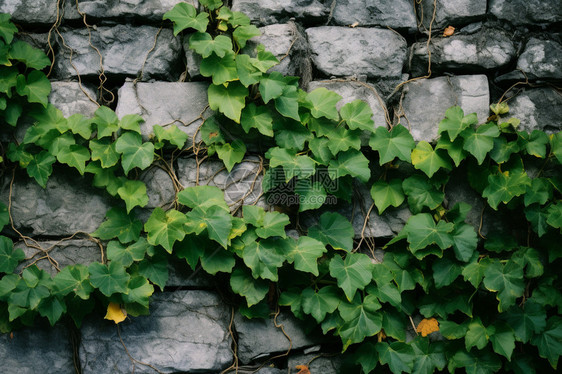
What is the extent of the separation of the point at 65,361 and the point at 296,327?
112 cm

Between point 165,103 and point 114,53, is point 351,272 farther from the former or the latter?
point 114,53

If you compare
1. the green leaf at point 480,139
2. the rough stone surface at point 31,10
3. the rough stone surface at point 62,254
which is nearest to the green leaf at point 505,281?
the green leaf at point 480,139

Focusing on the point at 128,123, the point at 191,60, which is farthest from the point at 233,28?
the point at 128,123

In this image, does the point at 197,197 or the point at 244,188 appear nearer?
the point at 197,197

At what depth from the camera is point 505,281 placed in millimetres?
2201

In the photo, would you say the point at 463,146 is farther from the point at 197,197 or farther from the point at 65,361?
the point at 65,361

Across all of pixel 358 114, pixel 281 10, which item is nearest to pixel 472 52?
pixel 358 114

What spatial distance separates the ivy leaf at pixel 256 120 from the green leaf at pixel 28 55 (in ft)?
3.22

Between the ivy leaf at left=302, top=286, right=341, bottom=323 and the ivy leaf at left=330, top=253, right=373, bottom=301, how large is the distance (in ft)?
0.28

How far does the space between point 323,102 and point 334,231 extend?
0.63 meters

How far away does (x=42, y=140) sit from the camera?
7.13 feet

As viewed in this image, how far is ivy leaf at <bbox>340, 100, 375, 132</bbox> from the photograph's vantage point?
7.34ft

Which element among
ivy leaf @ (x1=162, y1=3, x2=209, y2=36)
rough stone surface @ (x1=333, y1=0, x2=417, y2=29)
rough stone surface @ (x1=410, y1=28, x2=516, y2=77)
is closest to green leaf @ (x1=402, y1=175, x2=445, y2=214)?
rough stone surface @ (x1=410, y1=28, x2=516, y2=77)

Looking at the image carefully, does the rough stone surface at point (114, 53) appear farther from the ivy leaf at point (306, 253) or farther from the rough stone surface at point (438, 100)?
the rough stone surface at point (438, 100)
